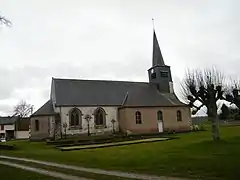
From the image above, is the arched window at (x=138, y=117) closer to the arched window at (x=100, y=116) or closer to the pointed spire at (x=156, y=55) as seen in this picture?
the arched window at (x=100, y=116)

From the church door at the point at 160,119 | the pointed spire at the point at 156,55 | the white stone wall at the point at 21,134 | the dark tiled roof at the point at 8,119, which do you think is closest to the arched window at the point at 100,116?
the church door at the point at 160,119

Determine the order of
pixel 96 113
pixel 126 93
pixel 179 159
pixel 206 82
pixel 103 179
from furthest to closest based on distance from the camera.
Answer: pixel 126 93 < pixel 96 113 < pixel 206 82 < pixel 179 159 < pixel 103 179

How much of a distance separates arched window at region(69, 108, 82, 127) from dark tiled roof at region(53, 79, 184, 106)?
1.00m

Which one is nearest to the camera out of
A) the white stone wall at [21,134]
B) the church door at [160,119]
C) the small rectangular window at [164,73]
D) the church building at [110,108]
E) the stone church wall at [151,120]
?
the church building at [110,108]

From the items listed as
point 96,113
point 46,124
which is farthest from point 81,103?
point 46,124

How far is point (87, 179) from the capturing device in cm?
1096

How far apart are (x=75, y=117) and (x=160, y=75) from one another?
16.1 m

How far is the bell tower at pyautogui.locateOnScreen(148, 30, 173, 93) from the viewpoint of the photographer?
51.1 m

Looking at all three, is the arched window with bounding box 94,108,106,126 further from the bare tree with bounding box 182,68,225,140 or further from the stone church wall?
the bare tree with bounding box 182,68,225,140

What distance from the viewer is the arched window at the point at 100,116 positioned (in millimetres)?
45750

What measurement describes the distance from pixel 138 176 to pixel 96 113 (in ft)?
114

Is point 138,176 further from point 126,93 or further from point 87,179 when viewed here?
point 126,93

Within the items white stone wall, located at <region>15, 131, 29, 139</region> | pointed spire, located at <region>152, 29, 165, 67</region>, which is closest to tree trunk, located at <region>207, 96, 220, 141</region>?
pointed spire, located at <region>152, 29, 165, 67</region>

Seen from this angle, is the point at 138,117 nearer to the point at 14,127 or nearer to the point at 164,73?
the point at 164,73
